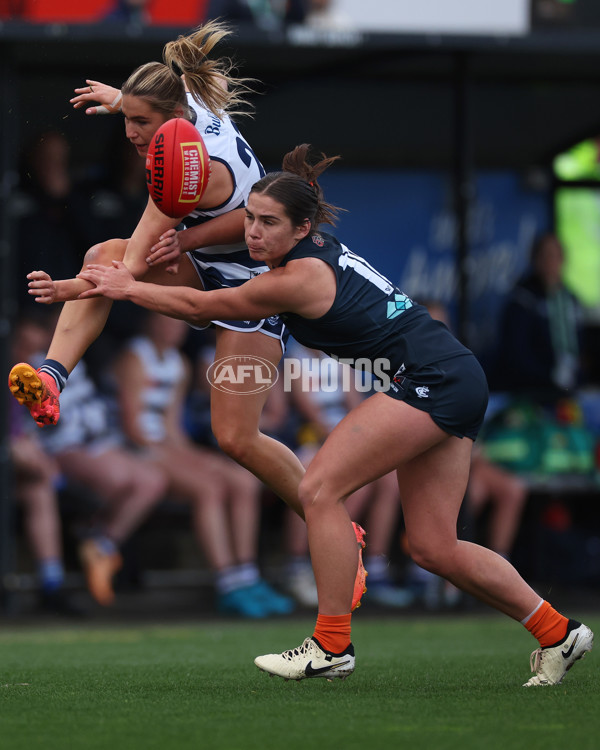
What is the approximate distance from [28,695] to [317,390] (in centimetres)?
509

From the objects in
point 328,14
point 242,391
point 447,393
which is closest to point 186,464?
point 328,14

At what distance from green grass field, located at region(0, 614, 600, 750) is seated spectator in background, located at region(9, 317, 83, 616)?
1360 millimetres

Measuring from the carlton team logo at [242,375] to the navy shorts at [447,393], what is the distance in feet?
2.72

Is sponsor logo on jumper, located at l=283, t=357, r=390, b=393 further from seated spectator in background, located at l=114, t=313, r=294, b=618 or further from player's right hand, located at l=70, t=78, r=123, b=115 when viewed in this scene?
player's right hand, located at l=70, t=78, r=123, b=115

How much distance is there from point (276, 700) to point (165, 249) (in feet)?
6.00

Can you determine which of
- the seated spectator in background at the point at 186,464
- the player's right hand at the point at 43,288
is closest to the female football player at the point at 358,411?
the player's right hand at the point at 43,288

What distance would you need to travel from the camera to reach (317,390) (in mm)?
9914

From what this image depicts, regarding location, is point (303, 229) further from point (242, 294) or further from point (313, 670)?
point (313, 670)

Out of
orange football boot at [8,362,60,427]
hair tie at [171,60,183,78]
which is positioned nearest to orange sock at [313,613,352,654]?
orange football boot at [8,362,60,427]

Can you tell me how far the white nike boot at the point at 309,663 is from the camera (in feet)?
16.4

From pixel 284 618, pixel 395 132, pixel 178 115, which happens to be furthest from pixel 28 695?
pixel 395 132

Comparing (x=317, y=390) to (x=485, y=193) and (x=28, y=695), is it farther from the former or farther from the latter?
(x=28, y=695)

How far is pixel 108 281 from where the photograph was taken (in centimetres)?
511

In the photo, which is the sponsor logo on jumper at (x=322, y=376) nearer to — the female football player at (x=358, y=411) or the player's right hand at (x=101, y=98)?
the player's right hand at (x=101, y=98)
